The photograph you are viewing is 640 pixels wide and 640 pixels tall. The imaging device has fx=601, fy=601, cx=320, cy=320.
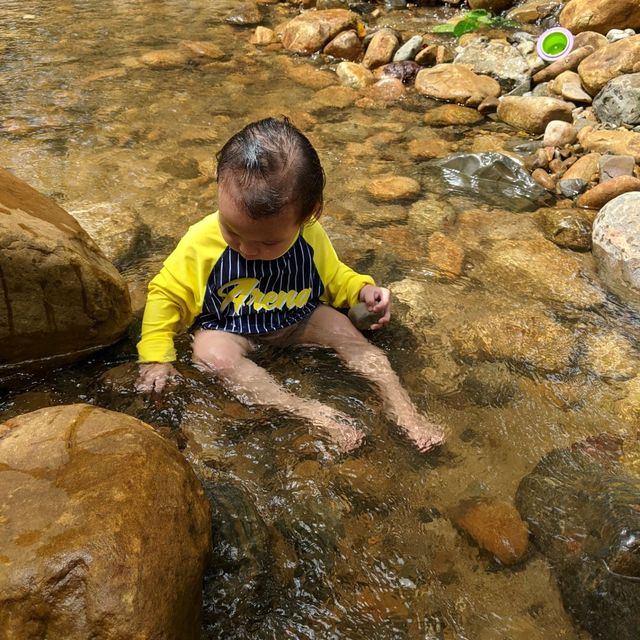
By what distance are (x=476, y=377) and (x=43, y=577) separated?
1.85 metres

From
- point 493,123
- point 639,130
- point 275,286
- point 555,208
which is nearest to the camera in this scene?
point 275,286

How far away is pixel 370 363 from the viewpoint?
2527 mm

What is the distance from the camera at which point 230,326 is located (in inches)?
98.0

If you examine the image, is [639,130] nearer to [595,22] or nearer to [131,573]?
[595,22]

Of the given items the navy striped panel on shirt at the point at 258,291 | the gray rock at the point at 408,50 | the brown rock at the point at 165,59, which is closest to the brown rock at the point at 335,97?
the gray rock at the point at 408,50

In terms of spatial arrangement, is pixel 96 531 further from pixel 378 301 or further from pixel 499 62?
pixel 499 62

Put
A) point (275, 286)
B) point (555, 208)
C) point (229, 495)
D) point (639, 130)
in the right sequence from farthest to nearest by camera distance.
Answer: point (639, 130) < point (555, 208) < point (275, 286) < point (229, 495)

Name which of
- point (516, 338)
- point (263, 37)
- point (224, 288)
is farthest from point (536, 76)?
point (224, 288)

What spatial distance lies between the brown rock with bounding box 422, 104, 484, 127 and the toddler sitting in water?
8.74ft

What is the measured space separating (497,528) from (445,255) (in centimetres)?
172

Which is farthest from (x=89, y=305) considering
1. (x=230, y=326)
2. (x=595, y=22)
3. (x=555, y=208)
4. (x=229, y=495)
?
(x=595, y=22)

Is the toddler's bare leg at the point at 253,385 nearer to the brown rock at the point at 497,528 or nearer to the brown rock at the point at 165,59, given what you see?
the brown rock at the point at 497,528

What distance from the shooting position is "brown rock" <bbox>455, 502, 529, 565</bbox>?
192 cm

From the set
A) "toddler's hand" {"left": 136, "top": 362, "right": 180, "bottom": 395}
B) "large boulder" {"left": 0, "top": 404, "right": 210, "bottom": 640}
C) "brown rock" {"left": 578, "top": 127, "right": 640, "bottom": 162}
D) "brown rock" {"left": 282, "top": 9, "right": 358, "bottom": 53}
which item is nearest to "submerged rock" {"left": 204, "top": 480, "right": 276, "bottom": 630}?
"large boulder" {"left": 0, "top": 404, "right": 210, "bottom": 640}
